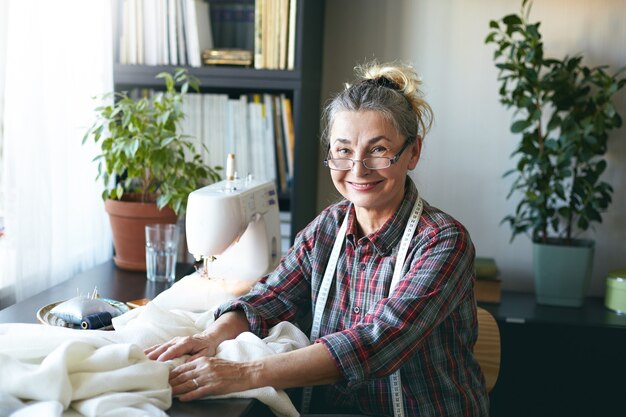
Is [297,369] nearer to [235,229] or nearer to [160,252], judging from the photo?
[235,229]

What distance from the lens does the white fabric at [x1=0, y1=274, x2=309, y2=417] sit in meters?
1.36

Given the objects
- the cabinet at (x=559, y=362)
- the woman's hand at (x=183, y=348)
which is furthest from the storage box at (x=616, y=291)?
the woman's hand at (x=183, y=348)

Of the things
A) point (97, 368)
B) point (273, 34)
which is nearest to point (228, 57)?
point (273, 34)

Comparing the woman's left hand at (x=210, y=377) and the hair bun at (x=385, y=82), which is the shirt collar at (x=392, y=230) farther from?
the woman's left hand at (x=210, y=377)

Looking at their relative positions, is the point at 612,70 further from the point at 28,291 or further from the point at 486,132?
the point at 28,291

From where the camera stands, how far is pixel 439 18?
326 centimetres

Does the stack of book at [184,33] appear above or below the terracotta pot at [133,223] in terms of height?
above

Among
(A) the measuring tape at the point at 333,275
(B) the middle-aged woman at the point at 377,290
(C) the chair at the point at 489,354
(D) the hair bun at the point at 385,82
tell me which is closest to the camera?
(B) the middle-aged woman at the point at 377,290

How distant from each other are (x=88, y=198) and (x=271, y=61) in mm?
783

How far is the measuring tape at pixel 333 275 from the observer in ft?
6.29

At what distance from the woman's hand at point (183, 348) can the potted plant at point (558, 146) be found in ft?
5.24

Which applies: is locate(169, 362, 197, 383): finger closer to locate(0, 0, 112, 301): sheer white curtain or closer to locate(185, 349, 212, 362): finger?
locate(185, 349, 212, 362): finger

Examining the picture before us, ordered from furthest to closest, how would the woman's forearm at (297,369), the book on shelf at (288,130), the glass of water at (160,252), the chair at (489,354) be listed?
the book on shelf at (288,130), the glass of water at (160,252), the chair at (489,354), the woman's forearm at (297,369)

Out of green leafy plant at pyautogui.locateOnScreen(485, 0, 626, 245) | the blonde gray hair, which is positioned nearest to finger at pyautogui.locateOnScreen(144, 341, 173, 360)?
the blonde gray hair
